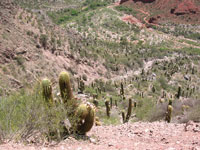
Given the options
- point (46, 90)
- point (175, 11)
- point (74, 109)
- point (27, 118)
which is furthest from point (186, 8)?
point (27, 118)

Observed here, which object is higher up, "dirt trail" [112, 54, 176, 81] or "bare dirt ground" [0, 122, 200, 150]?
"bare dirt ground" [0, 122, 200, 150]

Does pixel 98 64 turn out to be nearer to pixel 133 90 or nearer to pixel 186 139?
pixel 133 90

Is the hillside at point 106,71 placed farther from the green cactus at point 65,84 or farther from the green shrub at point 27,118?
the green cactus at point 65,84

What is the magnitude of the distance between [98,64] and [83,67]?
3.03m

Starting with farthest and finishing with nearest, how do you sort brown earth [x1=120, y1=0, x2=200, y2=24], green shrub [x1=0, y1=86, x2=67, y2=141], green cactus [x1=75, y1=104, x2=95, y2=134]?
brown earth [x1=120, y1=0, x2=200, y2=24]
green cactus [x1=75, y1=104, x2=95, y2=134]
green shrub [x1=0, y1=86, x2=67, y2=141]

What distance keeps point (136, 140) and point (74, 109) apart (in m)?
2.27

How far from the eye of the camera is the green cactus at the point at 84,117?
20.6 feet

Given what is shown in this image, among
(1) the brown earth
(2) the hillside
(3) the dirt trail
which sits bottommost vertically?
(3) the dirt trail

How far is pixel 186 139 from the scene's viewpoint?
207 inches

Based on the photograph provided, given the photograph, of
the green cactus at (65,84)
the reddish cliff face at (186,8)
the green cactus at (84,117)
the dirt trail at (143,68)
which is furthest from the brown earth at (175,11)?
the green cactus at (84,117)

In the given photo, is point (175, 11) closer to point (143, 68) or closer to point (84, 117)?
point (143, 68)

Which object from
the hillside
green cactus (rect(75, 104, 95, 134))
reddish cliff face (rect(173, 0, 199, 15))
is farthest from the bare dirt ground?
reddish cliff face (rect(173, 0, 199, 15))

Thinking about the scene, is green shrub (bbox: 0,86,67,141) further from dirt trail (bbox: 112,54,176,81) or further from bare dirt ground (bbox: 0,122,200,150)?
dirt trail (bbox: 112,54,176,81)

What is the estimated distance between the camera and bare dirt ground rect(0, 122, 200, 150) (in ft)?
15.7
